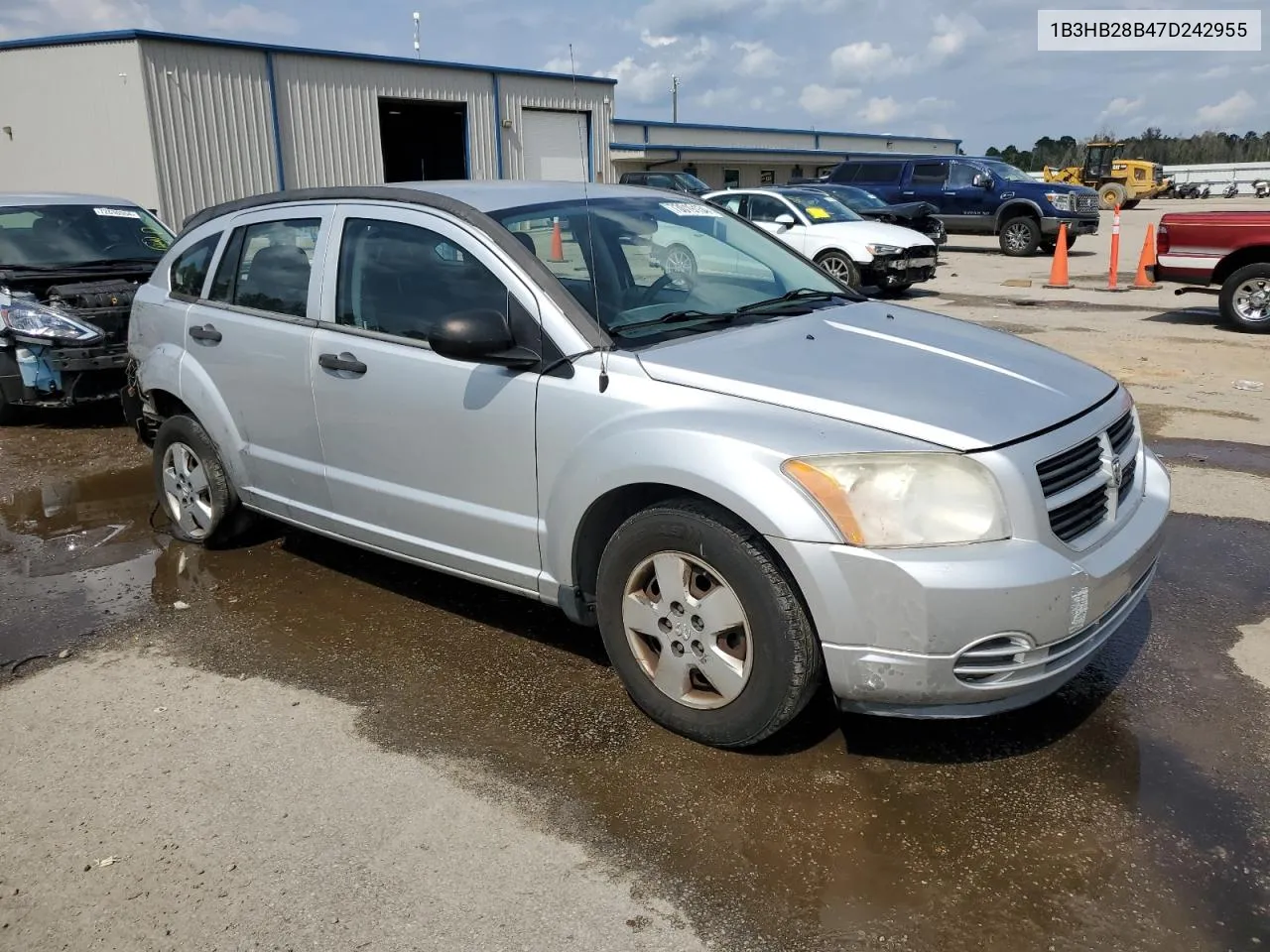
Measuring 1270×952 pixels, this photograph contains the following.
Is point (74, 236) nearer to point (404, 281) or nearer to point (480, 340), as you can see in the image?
point (404, 281)

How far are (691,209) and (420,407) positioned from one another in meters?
1.58

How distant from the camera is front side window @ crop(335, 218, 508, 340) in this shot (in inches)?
150

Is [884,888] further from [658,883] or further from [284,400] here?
[284,400]

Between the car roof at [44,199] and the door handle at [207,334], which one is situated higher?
the car roof at [44,199]

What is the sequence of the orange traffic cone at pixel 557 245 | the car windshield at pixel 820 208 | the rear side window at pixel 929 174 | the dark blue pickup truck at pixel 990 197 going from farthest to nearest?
the rear side window at pixel 929 174 → the dark blue pickup truck at pixel 990 197 → the car windshield at pixel 820 208 → the orange traffic cone at pixel 557 245

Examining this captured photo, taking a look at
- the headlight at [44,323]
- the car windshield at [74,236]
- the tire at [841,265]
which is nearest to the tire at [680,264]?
the headlight at [44,323]

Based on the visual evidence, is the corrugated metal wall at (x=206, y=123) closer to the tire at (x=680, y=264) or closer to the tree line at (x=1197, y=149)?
the tire at (x=680, y=264)

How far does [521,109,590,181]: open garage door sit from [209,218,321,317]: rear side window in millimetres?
24273

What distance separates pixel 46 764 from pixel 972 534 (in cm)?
302

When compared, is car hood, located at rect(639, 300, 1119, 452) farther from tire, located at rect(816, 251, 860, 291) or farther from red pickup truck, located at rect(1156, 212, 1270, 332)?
tire, located at rect(816, 251, 860, 291)

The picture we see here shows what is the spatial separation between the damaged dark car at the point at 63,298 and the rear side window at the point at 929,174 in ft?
60.2

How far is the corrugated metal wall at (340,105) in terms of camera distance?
74.8 ft

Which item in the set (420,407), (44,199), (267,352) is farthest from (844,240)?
(420,407)

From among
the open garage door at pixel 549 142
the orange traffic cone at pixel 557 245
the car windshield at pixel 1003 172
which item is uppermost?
the open garage door at pixel 549 142
